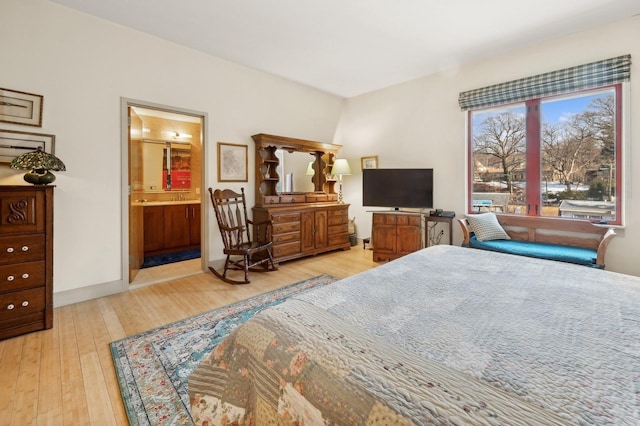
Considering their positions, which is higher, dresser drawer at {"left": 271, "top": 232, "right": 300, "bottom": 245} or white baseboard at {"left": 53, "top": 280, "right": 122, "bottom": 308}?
dresser drawer at {"left": 271, "top": 232, "right": 300, "bottom": 245}

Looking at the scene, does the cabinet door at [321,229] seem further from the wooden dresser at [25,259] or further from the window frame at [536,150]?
the wooden dresser at [25,259]

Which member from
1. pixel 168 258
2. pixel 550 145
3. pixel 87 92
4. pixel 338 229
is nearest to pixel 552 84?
pixel 550 145

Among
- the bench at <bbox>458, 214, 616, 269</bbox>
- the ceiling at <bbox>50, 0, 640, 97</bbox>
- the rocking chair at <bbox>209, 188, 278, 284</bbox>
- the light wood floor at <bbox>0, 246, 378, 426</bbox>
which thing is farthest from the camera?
the rocking chair at <bbox>209, 188, 278, 284</bbox>

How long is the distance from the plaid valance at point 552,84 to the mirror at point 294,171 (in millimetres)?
2518

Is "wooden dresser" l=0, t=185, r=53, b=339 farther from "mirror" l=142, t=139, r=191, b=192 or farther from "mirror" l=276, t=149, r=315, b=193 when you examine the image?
"mirror" l=142, t=139, r=191, b=192

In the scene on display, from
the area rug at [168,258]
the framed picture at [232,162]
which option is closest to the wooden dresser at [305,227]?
the framed picture at [232,162]

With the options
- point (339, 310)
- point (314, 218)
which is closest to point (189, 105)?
point (314, 218)

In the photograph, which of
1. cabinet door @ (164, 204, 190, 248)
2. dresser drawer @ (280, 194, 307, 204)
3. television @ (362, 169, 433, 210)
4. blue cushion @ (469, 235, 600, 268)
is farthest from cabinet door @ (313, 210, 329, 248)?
cabinet door @ (164, 204, 190, 248)

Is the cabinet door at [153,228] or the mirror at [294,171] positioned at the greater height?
the mirror at [294,171]

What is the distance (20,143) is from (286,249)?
2.94 m

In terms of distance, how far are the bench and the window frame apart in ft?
0.55

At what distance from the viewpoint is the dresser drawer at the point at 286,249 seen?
161 inches

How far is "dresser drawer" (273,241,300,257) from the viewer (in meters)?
4.09

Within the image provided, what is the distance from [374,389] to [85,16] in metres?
4.02
